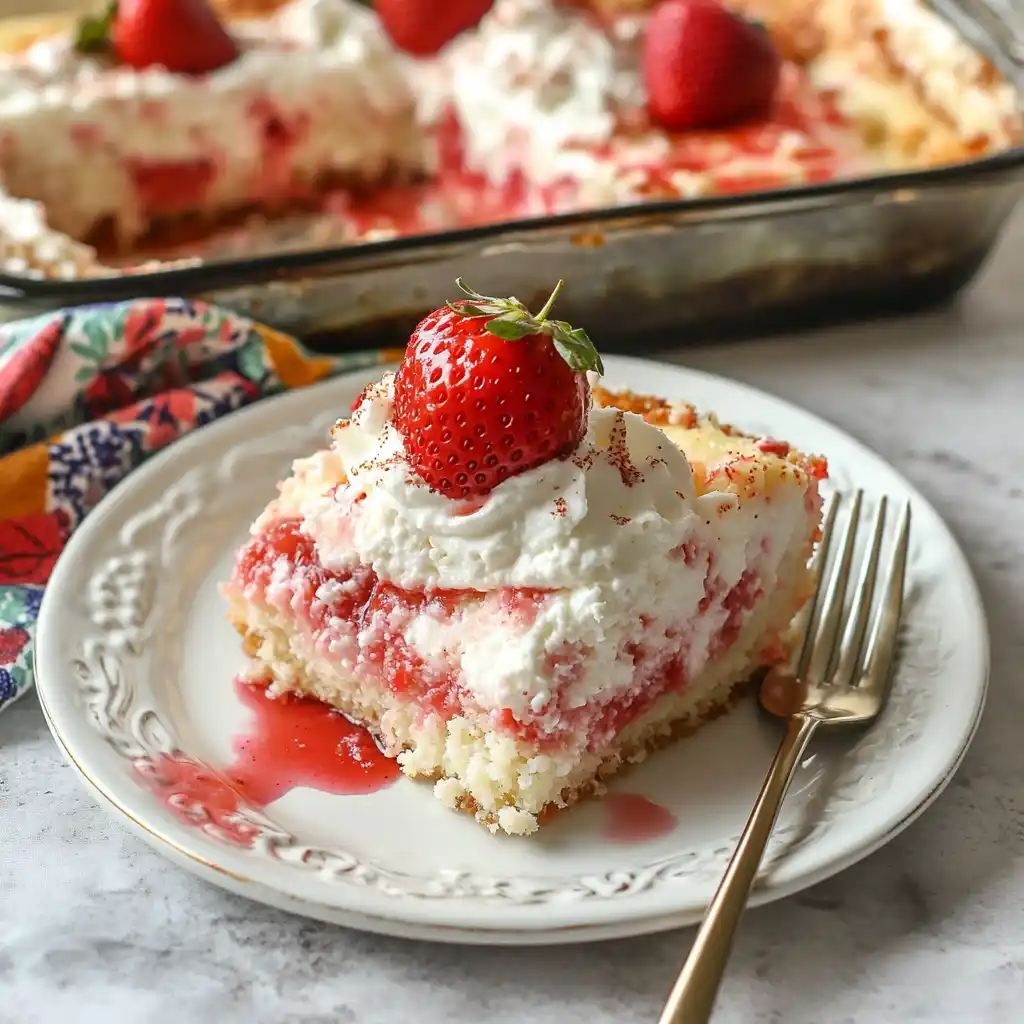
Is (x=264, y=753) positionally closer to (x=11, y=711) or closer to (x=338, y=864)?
(x=338, y=864)

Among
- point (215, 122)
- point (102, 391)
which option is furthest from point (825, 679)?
point (215, 122)

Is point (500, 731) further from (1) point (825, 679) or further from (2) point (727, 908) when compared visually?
(1) point (825, 679)

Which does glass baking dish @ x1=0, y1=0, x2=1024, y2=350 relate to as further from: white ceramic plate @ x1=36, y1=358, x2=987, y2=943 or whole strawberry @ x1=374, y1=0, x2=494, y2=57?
whole strawberry @ x1=374, y1=0, x2=494, y2=57

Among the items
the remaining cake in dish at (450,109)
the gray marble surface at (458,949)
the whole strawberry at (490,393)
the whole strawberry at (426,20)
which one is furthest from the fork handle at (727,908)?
the whole strawberry at (426,20)

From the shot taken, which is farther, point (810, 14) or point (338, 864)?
point (810, 14)

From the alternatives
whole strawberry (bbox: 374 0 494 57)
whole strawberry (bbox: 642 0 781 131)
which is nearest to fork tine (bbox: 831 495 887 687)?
whole strawberry (bbox: 642 0 781 131)

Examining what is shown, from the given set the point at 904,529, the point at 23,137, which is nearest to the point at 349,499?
the point at 904,529
